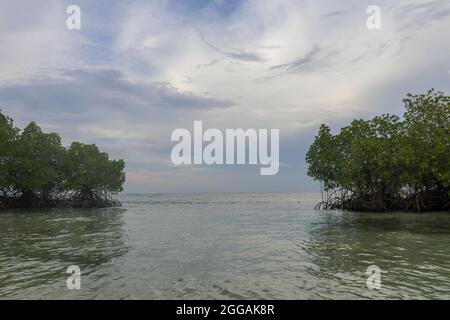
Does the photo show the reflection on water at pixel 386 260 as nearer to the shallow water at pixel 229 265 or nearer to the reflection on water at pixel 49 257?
the shallow water at pixel 229 265

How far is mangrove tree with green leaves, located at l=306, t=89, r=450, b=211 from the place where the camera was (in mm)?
30062

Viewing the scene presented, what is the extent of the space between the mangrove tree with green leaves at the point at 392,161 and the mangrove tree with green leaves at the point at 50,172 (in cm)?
2890

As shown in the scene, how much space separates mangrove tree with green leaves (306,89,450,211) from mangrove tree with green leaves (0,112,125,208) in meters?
28.9

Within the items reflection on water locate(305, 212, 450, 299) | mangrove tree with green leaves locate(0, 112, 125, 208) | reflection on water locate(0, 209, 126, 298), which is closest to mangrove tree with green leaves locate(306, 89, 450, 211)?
reflection on water locate(305, 212, 450, 299)

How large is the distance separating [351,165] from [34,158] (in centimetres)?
3729

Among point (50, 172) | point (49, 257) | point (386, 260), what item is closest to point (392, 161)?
point (386, 260)

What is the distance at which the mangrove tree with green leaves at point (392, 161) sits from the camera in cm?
3006

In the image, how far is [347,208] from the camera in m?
38.0

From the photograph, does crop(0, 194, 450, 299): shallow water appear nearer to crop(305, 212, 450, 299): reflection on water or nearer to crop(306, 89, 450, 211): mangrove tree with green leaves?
crop(305, 212, 450, 299): reflection on water

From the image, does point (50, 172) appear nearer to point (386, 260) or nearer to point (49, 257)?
point (49, 257)

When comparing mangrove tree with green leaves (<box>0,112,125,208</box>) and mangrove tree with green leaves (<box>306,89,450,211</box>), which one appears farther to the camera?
mangrove tree with green leaves (<box>0,112,125,208</box>)

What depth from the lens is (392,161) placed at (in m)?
31.8

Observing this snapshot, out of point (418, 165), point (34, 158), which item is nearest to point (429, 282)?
point (418, 165)
